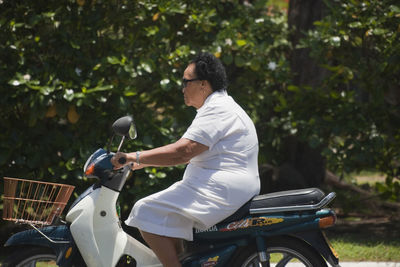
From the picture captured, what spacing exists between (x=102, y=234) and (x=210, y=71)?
3.75 feet

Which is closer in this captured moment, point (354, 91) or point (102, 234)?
point (102, 234)

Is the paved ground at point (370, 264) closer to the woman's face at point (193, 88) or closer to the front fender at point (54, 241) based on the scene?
the woman's face at point (193, 88)

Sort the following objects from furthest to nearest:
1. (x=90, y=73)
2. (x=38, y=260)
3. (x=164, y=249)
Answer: (x=90, y=73) < (x=38, y=260) < (x=164, y=249)

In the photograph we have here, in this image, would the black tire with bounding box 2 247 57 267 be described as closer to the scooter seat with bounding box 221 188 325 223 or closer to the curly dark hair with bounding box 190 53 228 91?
the scooter seat with bounding box 221 188 325 223

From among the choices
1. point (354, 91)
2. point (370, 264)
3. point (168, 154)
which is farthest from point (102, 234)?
point (354, 91)

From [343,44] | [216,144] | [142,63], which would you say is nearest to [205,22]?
[142,63]

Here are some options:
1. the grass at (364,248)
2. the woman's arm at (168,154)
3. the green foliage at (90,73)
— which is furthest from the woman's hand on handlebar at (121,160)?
the grass at (364,248)

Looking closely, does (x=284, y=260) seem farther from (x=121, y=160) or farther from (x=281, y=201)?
(x=121, y=160)

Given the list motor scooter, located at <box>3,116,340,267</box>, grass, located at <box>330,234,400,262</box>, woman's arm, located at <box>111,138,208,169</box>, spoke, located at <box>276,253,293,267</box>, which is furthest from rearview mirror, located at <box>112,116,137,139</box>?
grass, located at <box>330,234,400,262</box>

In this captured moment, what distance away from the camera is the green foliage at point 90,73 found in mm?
6125

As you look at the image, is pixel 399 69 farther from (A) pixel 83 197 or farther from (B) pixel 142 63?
(A) pixel 83 197

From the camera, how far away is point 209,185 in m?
3.65

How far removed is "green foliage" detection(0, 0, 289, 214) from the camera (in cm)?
612

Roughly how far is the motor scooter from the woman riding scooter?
0.10 m
